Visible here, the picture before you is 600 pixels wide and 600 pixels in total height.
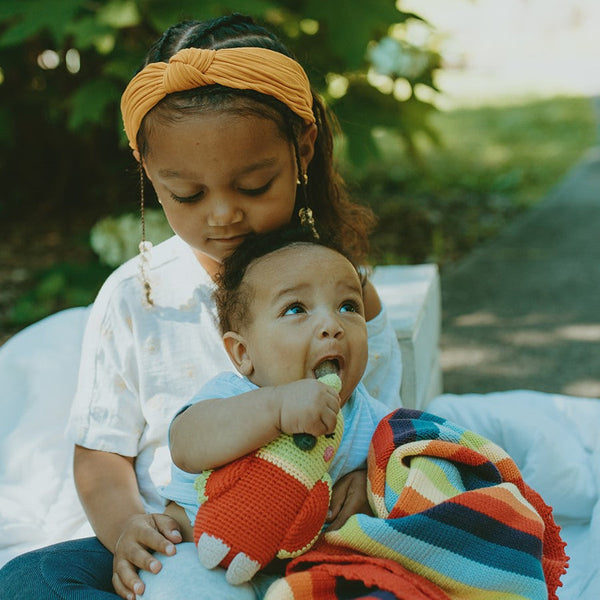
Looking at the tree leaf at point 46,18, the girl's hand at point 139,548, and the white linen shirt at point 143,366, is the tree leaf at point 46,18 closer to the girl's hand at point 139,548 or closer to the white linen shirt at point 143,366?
the white linen shirt at point 143,366

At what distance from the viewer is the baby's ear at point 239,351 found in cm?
152

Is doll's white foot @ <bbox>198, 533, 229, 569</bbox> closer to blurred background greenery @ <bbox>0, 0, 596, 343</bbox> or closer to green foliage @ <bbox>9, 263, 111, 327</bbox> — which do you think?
blurred background greenery @ <bbox>0, 0, 596, 343</bbox>

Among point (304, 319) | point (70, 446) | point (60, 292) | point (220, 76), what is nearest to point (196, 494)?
point (304, 319)

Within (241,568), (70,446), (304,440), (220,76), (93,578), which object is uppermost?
(220,76)

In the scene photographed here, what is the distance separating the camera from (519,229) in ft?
18.8

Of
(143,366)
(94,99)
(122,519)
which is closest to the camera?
(122,519)

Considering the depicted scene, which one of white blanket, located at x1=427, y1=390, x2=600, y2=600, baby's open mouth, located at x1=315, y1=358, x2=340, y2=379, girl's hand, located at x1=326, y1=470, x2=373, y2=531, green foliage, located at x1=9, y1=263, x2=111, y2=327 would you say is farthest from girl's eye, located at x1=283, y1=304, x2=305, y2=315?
green foliage, located at x1=9, y1=263, x2=111, y2=327

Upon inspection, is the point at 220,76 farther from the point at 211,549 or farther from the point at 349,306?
the point at 211,549

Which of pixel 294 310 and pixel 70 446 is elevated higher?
pixel 294 310

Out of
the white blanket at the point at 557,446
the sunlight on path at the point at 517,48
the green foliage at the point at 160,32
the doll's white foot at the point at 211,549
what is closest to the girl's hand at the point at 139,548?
the doll's white foot at the point at 211,549

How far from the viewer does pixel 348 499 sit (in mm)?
1508

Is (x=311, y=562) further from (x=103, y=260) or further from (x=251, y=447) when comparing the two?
(x=103, y=260)

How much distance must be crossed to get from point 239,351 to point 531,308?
316cm

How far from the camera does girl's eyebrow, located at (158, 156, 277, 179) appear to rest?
1.57 metres
